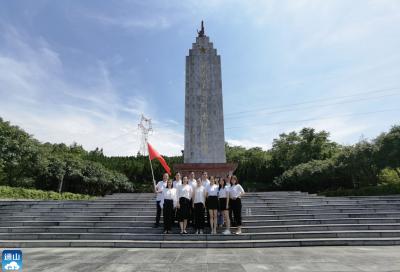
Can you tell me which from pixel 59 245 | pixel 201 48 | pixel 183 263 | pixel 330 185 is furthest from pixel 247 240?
pixel 330 185

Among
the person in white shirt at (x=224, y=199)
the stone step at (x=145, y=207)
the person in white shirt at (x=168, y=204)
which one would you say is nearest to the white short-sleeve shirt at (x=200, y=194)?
the person in white shirt at (x=224, y=199)

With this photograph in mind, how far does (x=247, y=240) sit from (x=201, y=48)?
47.2 ft

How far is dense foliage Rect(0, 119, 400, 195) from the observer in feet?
86.7

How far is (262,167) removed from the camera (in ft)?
129

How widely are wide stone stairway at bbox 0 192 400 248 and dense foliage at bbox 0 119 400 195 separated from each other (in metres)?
15.2

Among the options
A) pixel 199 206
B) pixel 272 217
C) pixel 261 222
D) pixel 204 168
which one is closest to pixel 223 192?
pixel 199 206

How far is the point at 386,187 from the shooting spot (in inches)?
874

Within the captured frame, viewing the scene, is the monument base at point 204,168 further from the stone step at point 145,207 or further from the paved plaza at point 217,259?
the paved plaza at point 217,259

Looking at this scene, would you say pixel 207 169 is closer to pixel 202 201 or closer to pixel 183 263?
pixel 202 201

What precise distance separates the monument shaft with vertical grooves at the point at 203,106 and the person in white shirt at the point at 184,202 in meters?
9.30

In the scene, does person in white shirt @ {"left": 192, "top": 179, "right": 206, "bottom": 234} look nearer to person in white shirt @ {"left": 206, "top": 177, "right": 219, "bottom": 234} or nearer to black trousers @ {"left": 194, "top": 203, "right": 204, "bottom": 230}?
black trousers @ {"left": 194, "top": 203, "right": 204, "bottom": 230}

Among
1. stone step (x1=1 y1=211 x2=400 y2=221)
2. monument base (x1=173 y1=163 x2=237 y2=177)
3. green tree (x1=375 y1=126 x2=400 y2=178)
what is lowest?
stone step (x1=1 y1=211 x2=400 y2=221)

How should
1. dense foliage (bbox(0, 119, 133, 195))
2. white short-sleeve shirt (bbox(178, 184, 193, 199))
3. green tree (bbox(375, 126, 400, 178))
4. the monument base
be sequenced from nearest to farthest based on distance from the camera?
white short-sleeve shirt (bbox(178, 184, 193, 199))
the monument base
green tree (bbox(375, 126, 400, 178))
dense foliage (bbox(0, 119, 133, 195))

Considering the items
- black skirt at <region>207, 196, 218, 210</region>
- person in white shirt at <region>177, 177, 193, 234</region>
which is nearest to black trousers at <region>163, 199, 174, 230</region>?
person in white shirt at <region>177, 177, 193, 234</region>
